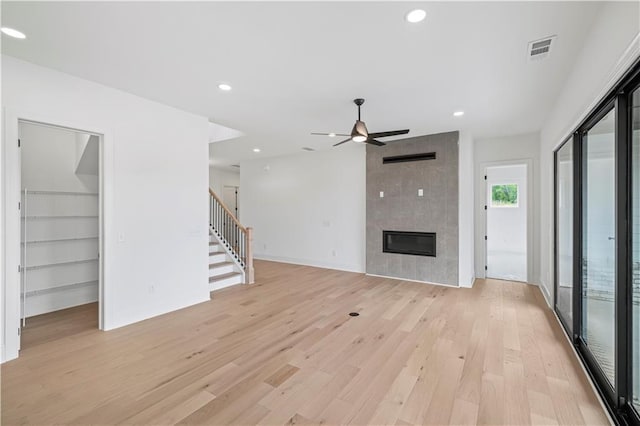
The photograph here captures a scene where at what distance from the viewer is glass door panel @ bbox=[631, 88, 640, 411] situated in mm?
1831

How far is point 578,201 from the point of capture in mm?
3074

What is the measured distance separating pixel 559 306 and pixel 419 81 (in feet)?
11.8

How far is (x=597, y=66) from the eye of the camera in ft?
7.25

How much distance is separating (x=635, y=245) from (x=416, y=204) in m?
4.02

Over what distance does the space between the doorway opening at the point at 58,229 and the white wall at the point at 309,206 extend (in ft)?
14.1

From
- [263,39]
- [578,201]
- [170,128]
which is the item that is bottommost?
[578,201]

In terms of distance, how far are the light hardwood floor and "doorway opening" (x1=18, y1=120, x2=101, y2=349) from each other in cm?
30

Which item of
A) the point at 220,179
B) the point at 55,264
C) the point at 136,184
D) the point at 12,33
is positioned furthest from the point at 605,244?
the point at 220,179

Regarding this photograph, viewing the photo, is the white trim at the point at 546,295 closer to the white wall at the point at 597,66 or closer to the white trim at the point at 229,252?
the white wall at the point at 597,66

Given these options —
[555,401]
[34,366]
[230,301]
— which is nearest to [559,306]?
[555,401]

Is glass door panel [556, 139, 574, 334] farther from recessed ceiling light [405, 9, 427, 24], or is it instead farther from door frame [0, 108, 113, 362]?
door frame [0, 108, 113, 362]

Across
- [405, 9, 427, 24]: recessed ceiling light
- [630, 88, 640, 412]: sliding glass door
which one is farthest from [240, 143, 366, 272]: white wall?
[630, 88, 640, 412]: sliding glass door

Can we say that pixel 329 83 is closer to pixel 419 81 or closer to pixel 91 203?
pixel 419 81

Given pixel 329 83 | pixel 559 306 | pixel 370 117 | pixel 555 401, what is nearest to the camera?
pixel 555 401
